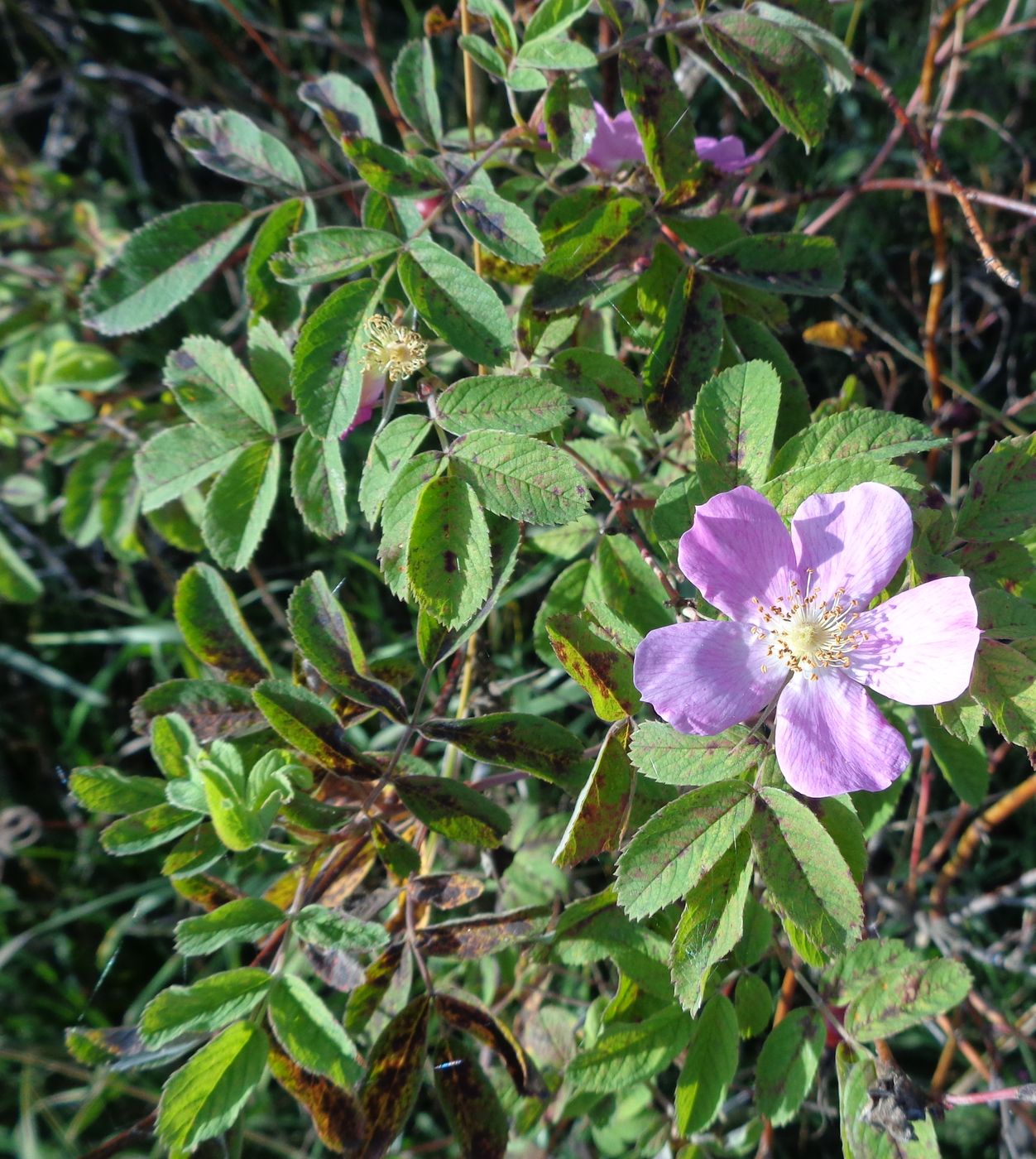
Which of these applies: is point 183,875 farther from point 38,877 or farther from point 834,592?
point 38,877

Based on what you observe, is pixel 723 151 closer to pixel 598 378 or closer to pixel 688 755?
pixel 598 378

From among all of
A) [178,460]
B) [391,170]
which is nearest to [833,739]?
[391,170]

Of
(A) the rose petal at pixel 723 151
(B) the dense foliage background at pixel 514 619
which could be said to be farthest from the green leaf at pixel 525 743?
(A) the rose petal at pixel 723 151

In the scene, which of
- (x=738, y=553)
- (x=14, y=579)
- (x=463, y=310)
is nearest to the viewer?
(x=738, y=553)

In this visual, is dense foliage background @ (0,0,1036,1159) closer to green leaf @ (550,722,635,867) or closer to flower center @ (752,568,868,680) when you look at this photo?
green leaf @ (550,722,635,867)

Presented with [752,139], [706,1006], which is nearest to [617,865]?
[706,1006]

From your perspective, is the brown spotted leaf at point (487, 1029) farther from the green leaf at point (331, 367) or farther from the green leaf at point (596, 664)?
the green leaf at point (331, 367)
